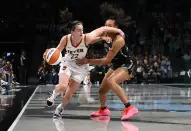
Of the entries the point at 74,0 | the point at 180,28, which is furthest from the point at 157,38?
the point at 74,0

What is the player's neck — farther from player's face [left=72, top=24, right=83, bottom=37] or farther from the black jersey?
the black jersey

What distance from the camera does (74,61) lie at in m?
7.13

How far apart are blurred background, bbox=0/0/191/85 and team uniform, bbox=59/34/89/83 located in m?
16.7

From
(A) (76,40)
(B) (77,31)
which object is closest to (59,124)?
(A) (76,40)

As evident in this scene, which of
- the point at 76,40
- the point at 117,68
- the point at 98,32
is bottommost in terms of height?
the point at 117,68

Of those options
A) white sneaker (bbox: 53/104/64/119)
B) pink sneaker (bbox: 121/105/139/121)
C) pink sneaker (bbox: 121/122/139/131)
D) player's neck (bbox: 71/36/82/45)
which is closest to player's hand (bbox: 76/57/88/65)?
player's neck (bbox: 71/36/82/45)

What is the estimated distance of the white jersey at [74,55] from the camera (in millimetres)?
7027

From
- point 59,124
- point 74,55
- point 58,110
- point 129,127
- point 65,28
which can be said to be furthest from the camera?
point 65,28

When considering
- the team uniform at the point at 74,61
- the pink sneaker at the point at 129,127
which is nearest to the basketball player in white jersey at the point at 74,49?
the team uniform at the point at 74,61

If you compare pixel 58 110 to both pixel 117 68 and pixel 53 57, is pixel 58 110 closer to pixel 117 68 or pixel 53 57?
pixel 53 57

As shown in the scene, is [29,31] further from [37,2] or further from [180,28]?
[180,28]

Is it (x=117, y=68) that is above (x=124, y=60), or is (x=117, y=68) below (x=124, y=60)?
below

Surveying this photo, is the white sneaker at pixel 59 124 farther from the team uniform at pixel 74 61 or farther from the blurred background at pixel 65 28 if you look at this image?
the blurred background at pixel 65 28

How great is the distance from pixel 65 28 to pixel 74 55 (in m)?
19.8
